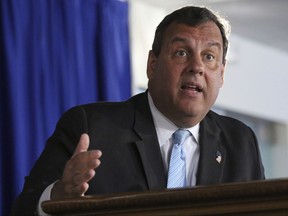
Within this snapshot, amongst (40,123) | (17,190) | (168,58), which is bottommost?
(17,190)

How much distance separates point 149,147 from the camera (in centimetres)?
232

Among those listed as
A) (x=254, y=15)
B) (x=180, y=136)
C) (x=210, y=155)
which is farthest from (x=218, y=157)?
(x=254, y=15)

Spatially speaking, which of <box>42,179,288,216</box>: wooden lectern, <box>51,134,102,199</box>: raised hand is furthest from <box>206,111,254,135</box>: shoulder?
<box>42,179,288,216</box>: wooden lectern

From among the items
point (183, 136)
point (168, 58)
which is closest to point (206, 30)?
point (168, 58)

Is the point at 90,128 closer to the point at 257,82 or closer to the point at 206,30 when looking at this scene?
the point at 206,30

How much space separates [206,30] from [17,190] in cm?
291

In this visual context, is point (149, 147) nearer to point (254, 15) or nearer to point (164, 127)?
point (164, 127)

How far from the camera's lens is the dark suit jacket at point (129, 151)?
84.7 inches

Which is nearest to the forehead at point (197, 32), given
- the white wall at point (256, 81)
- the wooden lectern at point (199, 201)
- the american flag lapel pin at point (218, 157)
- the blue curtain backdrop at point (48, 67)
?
the american flag lapel pin at point (218, 157)

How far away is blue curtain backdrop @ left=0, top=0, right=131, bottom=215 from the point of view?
5047 millimetres

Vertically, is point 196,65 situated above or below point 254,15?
below

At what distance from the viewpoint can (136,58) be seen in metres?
6.98

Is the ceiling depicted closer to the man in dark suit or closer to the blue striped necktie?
the man in dark suit

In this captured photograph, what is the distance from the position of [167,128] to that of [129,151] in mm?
210
